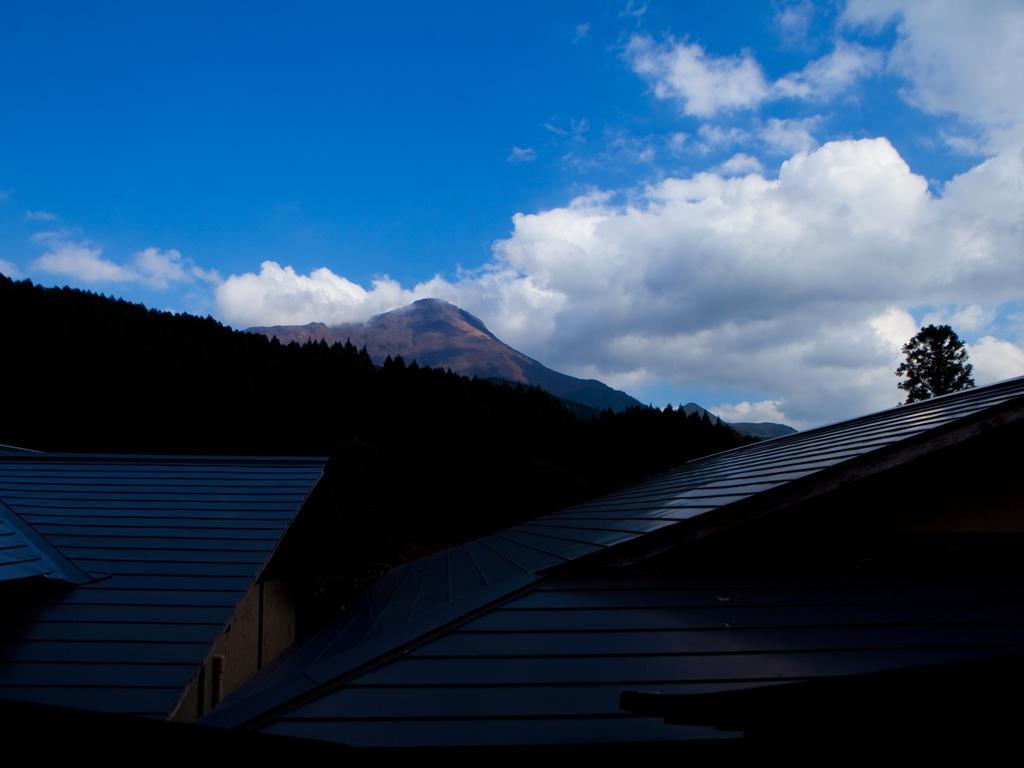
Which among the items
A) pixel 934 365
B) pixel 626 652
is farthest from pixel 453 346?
pixel 626 652

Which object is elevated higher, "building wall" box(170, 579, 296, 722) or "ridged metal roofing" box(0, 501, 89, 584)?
"ridged metal roofing" box(0, 501, 89, 584)

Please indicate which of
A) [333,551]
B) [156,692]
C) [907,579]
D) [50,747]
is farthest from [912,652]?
[333,551]

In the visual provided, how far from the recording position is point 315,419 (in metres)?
27.0

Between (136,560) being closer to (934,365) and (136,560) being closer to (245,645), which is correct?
(245,645)

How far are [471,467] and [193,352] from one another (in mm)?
13663

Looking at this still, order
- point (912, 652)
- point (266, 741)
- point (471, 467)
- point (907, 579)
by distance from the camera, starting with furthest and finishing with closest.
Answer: point (471, 467) → point (907, 579) → point (912, 652) → point (266, 741)

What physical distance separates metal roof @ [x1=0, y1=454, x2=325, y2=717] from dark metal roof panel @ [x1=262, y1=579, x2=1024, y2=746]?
6.25ft

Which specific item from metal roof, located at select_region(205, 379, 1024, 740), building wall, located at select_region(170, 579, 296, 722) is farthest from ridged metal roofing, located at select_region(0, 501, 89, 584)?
metal roof, located at select_region(205, 379, 1024, 740)

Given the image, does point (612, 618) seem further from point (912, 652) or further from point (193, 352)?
point (193, 352)

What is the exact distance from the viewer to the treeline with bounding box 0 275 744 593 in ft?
84.2

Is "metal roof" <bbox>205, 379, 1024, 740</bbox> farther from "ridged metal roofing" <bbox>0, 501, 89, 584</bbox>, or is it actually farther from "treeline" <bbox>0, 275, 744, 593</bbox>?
"treeline" <bbox>0, 275, 744, 593</bbox>

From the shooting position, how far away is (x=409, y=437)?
27.0 meters

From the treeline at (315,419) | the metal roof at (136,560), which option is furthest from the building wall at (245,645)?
the treeline at (315,419)

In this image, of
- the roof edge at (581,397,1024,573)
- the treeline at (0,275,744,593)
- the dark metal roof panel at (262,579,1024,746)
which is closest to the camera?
the dark metal roof panel at (262,579,1024,746)
